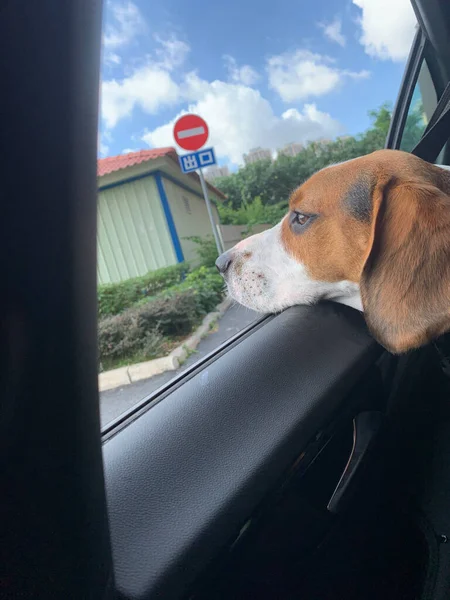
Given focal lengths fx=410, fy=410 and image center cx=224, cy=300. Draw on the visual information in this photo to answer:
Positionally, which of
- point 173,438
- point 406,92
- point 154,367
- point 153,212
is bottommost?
point 154,367

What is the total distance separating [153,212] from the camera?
9.84ft

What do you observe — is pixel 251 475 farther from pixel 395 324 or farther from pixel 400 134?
pixel 400 134

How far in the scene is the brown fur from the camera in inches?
53.5

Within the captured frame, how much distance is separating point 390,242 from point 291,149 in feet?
10.2

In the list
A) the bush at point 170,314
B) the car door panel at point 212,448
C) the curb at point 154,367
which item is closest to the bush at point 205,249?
the bush at point 170,314

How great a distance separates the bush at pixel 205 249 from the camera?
130 inches

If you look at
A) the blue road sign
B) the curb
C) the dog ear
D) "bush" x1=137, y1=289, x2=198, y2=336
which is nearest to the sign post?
the blue road sign

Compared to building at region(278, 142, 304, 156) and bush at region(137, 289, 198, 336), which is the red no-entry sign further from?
building at region(278, 142, 304, 156)

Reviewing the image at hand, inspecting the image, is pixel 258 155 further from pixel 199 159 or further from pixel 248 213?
pixel 199 159

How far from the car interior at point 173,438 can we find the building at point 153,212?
0.87 meters

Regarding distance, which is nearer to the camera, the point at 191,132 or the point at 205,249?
the point at 191,132

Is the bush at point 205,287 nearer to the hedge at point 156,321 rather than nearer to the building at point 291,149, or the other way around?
the hedge at point 156,321

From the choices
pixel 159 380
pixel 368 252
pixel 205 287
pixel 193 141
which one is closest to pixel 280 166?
pixel 193 141

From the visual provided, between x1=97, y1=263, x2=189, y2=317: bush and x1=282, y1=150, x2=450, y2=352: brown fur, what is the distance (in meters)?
0.86
